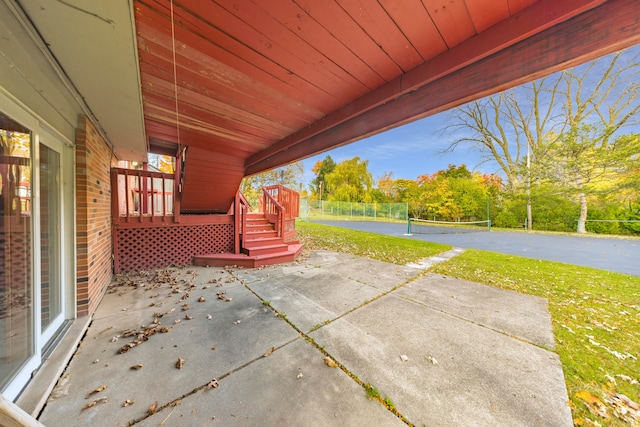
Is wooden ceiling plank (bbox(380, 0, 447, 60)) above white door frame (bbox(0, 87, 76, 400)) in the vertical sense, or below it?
above

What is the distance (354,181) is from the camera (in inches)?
1133

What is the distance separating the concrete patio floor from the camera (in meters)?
1.55

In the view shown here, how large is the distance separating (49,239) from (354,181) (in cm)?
2791

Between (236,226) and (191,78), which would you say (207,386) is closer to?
(191,78)

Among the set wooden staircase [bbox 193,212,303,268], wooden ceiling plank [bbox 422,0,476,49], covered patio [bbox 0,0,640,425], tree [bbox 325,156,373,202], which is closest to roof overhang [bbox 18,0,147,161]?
covered patio [bbox 0,0,640,425]

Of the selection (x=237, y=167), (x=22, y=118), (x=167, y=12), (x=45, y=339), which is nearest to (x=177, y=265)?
(x=237, y=167)

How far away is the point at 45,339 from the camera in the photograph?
205 cm

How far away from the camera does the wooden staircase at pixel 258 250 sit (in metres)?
5.23

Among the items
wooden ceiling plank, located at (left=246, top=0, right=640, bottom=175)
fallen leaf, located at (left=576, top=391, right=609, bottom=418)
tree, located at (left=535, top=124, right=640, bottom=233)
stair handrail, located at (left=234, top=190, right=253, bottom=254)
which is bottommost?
fallen leaf, located at (left=576, top=391, right=609, bottom=418)

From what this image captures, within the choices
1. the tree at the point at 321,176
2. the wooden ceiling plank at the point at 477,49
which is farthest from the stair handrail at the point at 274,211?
the tree at the point at 321,176

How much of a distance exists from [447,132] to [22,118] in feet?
69.7

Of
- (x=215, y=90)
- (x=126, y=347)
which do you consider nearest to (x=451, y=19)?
(x=215, y=90)

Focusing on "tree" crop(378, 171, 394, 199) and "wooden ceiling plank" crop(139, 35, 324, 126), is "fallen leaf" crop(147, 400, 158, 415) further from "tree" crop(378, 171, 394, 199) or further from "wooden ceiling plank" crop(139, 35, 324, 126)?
"tree" crop(378, 171, 394, 199)

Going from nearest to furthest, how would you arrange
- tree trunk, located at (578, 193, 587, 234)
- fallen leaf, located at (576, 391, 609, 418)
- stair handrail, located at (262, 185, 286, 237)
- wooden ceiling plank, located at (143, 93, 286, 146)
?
fallen leaf, located at (576, 391, 609, 418) < wooden ceiling plank, located at (143, 93, 286, 146) < stair handrail, located at (262, 185, 286, 237) < tree trunk, located at (578, 193, 587, 234)
